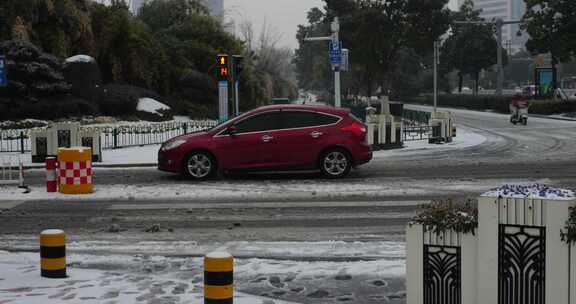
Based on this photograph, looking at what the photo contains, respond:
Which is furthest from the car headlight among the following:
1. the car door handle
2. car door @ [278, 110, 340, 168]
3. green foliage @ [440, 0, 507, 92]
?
green foliage @ [440, 0, 507, 92]

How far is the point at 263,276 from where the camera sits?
8.09 m

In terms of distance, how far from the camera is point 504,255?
17.4 ft

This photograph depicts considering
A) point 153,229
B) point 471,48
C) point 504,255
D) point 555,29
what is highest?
point 471,48

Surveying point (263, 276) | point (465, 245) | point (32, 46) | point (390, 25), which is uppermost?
point (390, 25)

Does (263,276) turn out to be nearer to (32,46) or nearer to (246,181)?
(246,181)

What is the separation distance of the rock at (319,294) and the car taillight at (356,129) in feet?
31.5

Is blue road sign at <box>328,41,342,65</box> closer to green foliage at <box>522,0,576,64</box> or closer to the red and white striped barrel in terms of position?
the red and white striped barrel

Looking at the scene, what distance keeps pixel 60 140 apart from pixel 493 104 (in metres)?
43.1

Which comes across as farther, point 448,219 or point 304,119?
point 304,119

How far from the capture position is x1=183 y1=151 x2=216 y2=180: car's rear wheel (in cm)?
1672

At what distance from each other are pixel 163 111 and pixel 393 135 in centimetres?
1743

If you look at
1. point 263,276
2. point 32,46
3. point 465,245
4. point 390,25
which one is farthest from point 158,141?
point 390,25

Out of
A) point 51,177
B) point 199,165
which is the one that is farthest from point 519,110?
point 51,177

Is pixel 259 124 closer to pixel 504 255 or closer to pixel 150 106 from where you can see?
pixel 504 255
